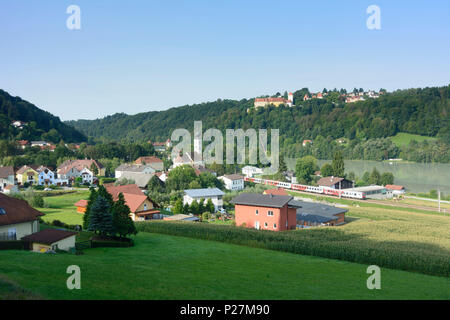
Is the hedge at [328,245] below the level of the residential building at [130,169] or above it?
below

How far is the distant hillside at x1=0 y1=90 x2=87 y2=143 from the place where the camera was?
97.6 meters

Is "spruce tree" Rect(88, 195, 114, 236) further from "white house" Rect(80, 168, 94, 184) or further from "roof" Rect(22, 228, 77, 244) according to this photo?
"white house" Rect(80, 168, 94, 184)

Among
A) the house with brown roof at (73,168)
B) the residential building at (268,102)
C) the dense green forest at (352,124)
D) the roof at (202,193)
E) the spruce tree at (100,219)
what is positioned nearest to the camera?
the spruce tree at (100,219)

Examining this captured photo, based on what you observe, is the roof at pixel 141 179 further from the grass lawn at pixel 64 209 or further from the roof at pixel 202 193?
the roof at pixel 202 193

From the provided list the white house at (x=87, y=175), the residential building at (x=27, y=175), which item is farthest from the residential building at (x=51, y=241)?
the white house at (x=87, y=175)

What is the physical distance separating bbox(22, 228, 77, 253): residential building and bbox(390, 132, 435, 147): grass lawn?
362 ft

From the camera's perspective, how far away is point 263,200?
31.5 m

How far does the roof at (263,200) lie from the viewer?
30.3 meters

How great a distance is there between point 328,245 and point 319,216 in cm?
1377

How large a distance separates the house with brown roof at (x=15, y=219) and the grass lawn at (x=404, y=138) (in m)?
110

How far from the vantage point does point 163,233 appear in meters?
26.1

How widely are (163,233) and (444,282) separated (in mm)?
16019
